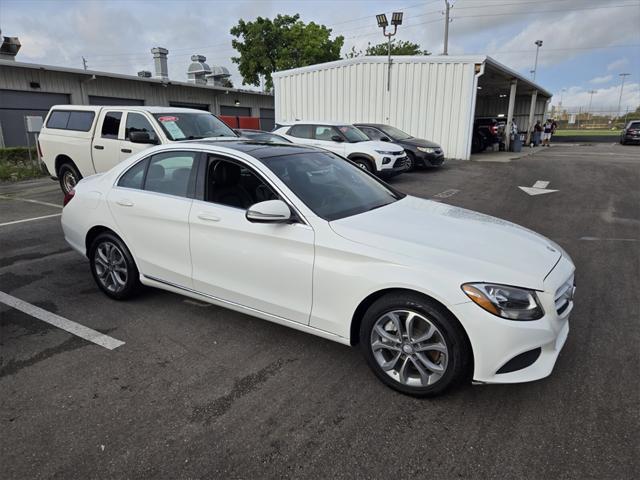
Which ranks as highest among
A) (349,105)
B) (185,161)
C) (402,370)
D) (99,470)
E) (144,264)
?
(349,105)

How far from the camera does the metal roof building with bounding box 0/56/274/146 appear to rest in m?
17.6

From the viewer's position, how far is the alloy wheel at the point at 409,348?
107 inches

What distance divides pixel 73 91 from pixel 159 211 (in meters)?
19.5

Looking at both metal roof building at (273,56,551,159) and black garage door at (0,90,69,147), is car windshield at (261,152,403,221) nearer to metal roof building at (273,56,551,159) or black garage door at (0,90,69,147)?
metal roof building at (273,56,551,159)

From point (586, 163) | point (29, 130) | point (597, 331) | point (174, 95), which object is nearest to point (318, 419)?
point (597, 331)

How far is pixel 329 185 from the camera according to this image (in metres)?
3.64

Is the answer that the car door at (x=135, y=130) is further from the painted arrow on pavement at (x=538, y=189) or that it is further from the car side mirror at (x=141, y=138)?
the painted arrow on pavement at (x=538, y=189)

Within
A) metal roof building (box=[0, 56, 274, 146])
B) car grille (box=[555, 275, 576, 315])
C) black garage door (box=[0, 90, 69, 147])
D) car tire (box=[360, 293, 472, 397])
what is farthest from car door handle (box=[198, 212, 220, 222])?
black garage door (box=[0, 90, 69, 147])

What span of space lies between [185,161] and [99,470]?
7.97ft

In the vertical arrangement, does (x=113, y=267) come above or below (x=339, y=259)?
below

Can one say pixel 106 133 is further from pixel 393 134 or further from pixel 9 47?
pixel 9 47

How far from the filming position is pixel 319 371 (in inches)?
125

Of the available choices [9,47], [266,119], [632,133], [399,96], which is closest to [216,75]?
[266,119]

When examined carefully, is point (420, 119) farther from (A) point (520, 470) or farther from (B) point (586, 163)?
(A) point (520, 470)
